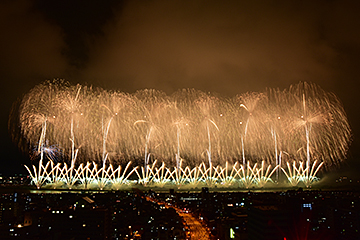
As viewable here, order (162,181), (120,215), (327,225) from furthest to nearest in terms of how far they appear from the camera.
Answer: (162,181)
(120,215)
(327,225)

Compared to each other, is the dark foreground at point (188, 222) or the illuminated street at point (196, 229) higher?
the dark foreground at point (188, 222)

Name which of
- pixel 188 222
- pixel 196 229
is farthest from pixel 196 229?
pixel 188 222

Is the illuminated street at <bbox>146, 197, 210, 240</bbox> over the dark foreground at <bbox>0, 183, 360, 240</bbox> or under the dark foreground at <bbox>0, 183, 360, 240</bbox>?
under

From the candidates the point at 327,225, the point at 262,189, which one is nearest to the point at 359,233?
the point at 327,225

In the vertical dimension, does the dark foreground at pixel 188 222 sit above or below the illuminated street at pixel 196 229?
above

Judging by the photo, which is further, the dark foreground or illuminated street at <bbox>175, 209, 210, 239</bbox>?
illuminated street at <bbox>175, 209, 210, 239</bbox>

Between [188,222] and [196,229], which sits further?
[188,222]

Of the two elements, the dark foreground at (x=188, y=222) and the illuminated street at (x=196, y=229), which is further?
the illuminated street at (x=196, y=229)

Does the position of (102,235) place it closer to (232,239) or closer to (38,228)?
(38,228)

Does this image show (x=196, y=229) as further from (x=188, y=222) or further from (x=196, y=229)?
(x=188, y=222)

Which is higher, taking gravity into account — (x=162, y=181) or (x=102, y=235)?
(x=162, y=181)

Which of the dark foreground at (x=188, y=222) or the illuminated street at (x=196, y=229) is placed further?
the illuminated street at (x=196, y=229)
